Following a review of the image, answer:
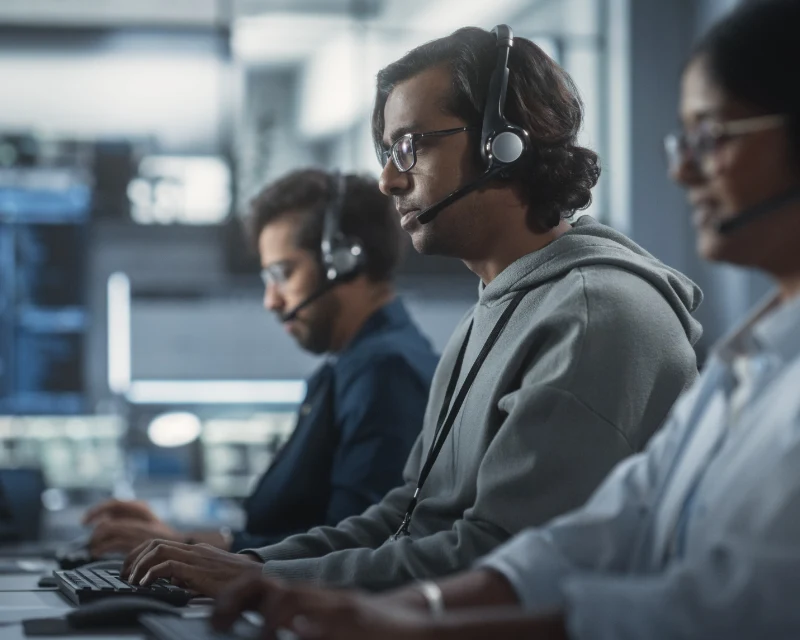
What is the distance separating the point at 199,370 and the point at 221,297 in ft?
1.01

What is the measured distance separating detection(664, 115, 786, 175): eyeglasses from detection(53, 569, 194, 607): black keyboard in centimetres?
71

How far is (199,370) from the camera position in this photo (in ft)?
13.0

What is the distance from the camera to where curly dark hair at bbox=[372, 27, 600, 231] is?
1543 millimetres

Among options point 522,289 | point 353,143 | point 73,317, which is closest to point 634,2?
point 353,143

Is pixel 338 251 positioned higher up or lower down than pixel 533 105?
lower down

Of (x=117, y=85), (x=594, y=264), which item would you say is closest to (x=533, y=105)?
(x=594, y=264)

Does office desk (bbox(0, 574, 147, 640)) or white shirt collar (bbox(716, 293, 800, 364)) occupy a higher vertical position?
white shirt collar (bbox(716, 293, 800, 364))

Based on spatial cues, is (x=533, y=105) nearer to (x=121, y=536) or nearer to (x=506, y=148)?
(x=506, y=148)

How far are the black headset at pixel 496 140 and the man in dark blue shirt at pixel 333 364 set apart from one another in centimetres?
54

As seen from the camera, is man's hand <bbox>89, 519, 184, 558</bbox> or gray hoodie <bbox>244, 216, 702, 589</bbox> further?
man's hand <bbox>89, 519, 184, 558</bbox>

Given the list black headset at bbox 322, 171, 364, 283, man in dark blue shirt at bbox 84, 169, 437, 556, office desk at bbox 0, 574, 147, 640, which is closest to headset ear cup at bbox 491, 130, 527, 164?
man in dark blue shirt at bbox 84, 169, 437, 556

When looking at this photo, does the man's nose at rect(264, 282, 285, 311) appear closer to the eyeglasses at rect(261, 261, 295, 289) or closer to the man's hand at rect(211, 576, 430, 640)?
the eyeglasses at rect(261, 261, 295, 289)

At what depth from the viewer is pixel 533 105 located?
156 centimetres

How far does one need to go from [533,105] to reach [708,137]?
637 mm
